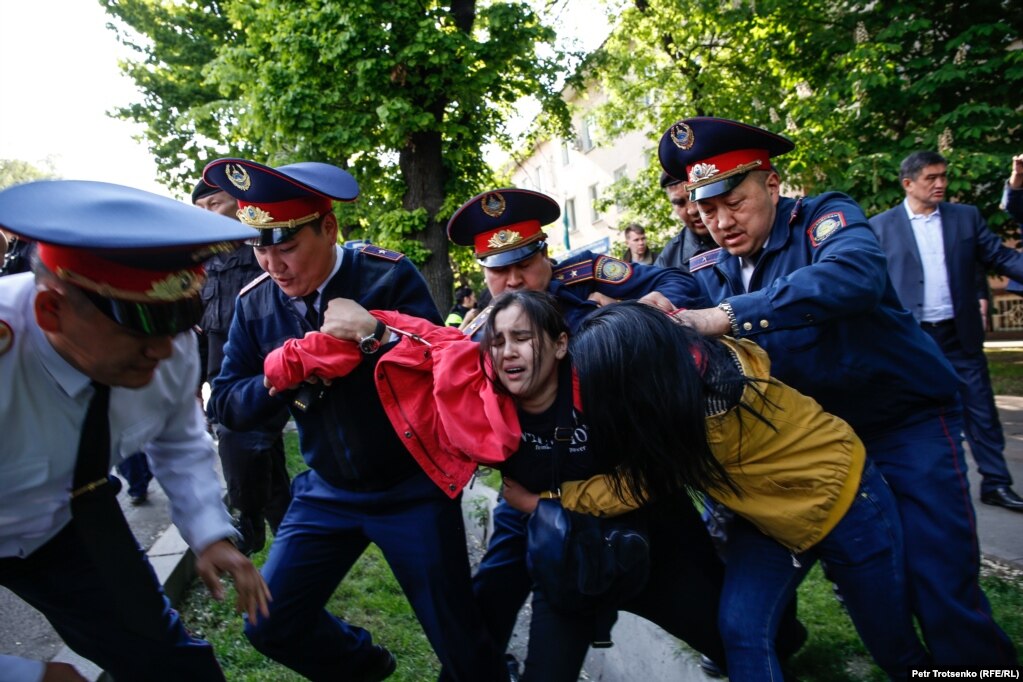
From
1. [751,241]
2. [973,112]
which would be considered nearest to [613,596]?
[751,241]

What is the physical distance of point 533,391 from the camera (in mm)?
2748

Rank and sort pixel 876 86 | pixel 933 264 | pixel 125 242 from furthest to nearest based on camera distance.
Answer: pixel 876 86
pixel 933 264
pixel 125 242

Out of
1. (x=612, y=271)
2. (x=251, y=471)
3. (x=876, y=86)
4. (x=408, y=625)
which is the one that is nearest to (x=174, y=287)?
(x=612, y=271)

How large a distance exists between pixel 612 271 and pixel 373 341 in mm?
1119

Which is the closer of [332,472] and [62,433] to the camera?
[62,433]

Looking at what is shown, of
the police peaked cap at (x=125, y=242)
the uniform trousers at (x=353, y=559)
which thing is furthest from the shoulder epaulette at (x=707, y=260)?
the police peaked cap at (x=125, y=242)

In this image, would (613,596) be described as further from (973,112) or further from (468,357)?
(973,112)

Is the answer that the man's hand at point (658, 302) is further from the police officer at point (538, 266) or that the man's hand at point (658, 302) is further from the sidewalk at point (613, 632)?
the sidewalk at point (613, 632)

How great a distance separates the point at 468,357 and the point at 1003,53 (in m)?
9.93

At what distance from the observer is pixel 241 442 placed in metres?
4.45

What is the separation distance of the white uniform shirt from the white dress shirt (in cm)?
466

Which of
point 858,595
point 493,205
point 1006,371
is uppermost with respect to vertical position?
point 493,205

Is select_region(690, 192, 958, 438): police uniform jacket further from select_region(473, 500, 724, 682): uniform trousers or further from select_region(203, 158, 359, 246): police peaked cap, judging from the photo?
select_region(203, 158, 359, 246): police peaked cap

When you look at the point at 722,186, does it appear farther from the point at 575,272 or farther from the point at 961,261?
the point at 961,261
